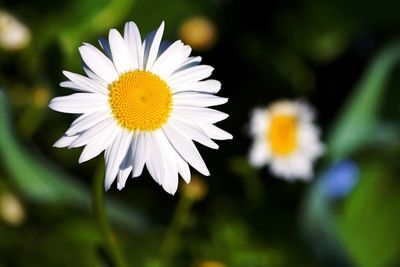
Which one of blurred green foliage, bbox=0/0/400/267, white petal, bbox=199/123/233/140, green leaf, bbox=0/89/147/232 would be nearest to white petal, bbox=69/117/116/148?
white petal, bbox=199/123/233/140

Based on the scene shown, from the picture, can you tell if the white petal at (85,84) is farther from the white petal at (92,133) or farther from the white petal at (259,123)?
the white petal at (259,123)

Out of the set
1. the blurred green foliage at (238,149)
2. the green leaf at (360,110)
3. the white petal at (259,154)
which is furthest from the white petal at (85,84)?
the green leaf at (360,110)

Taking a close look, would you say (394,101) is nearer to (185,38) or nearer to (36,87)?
(185,38)

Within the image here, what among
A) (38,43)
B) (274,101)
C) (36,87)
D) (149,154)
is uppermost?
(274,101)

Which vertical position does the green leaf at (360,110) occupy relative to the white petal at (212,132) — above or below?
above

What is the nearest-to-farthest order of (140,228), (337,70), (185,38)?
(140,228), (185,38), (337,70)

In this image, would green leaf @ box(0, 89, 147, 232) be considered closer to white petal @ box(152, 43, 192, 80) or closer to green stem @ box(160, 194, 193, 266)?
green stem @ box(160, 194, 193, 266)

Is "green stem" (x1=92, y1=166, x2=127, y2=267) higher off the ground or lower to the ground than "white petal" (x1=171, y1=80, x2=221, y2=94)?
lower

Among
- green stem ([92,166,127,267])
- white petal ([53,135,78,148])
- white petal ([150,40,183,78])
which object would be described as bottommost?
green stem ([92,166,127,267])

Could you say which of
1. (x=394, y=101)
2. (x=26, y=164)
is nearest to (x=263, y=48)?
(x=394, y=101)
